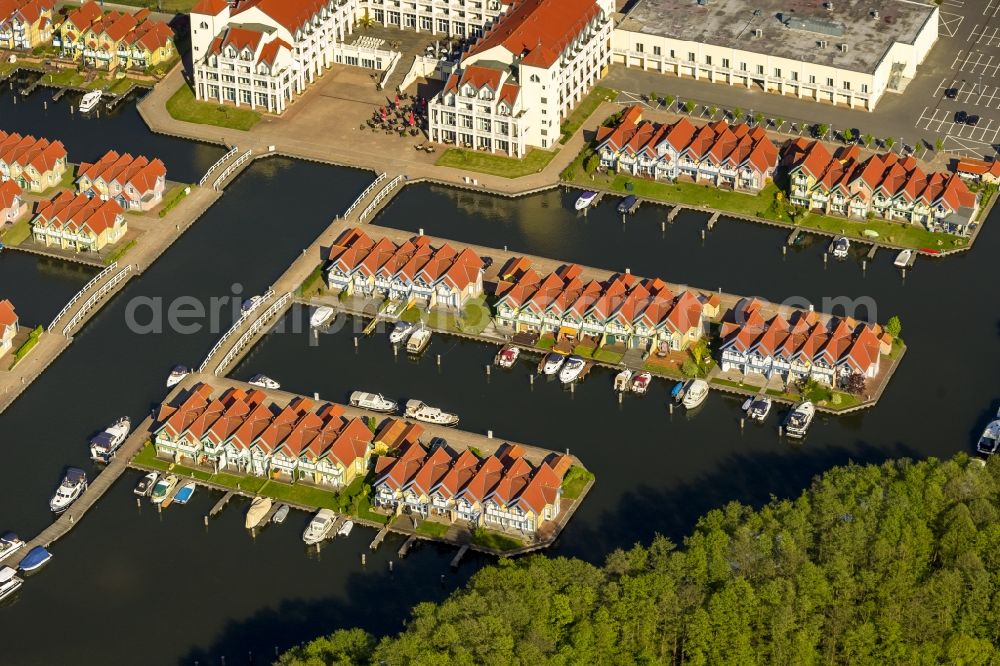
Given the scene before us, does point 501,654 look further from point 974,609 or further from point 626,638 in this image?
point 974,609

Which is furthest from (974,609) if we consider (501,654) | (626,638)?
(501,654)

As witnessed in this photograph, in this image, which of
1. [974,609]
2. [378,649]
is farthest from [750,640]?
[378,649]

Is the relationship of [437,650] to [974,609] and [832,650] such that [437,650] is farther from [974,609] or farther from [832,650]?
[974,609]

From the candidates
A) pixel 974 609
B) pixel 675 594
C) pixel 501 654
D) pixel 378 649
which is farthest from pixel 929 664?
pixel 378 649

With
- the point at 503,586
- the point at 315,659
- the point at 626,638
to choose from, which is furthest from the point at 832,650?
the point at 315,659

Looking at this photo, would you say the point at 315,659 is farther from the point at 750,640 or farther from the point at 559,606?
the point at 750,640

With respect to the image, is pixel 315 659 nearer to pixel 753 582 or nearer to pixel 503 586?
pixel 503 586
